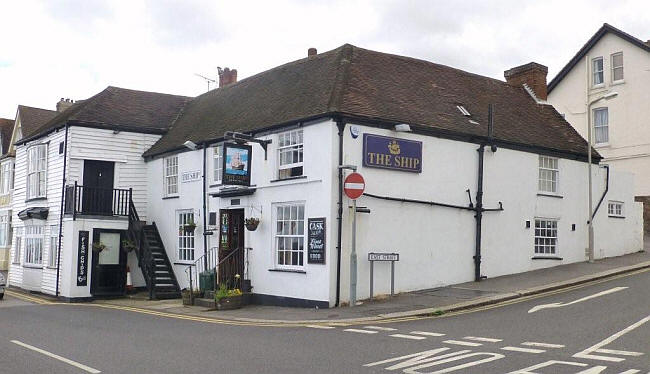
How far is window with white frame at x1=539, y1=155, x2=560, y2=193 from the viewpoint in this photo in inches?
817

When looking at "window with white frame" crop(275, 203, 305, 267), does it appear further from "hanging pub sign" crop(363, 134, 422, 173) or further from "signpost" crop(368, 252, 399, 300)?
"hanging pub sign" crop(363, 134, 422, 173)

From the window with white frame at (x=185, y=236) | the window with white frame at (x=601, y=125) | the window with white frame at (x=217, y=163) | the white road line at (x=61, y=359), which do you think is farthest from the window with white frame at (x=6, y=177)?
the window with white frame at (x=601, y=125)

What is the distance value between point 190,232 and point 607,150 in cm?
2325

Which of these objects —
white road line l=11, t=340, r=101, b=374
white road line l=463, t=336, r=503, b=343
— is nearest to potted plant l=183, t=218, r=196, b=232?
white road line l=11, t=340, r=101, b=374

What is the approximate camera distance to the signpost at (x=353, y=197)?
49.6 ft

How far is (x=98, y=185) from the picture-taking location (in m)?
23.8

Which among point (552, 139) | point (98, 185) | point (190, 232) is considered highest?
point (552, 139)

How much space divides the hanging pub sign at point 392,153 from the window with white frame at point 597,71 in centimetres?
2139

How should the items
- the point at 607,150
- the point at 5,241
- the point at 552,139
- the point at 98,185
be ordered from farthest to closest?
the point at 5,241 → the point at 607,150 → the point at 98,185 → the point at 552,139

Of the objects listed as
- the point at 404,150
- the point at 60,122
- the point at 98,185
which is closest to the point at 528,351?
the point at 404,150

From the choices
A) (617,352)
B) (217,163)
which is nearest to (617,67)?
(217,163)

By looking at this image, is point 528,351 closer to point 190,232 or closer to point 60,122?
point 190,232

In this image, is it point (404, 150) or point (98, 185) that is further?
point (98, 185)

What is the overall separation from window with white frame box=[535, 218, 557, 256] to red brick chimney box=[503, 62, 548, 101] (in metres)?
6.53
